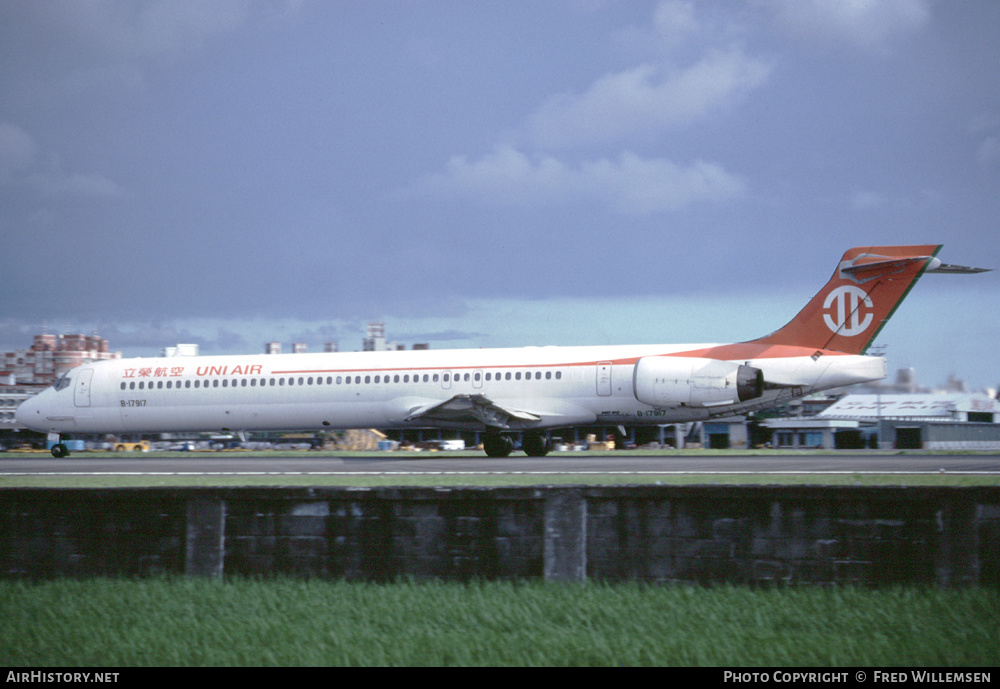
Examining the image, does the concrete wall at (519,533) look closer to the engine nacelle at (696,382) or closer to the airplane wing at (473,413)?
the engine nacelle at (696,382)

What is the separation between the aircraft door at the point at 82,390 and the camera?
1326 inches

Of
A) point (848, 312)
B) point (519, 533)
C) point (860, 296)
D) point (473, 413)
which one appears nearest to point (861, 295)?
point (860, 296)

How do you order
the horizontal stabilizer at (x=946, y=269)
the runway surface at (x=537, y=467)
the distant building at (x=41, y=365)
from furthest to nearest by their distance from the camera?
the distant building at (x=41, y=365), the horizontal stabilizer at (x=946, y=269), the runway surface at (x=537, y=467)

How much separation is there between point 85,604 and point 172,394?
2490 centimetres

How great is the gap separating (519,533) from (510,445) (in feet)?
70.1

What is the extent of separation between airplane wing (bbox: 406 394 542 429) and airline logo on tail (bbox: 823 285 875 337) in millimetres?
9011

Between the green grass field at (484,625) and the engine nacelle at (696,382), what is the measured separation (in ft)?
63.1

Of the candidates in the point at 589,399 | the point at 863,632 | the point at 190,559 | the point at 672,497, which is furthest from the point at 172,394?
the point at 863,632

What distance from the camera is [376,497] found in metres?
9.95

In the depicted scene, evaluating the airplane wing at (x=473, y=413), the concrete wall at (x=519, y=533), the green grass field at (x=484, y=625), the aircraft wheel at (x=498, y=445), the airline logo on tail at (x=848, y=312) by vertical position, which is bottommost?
the green grass field at (x=484, y=625)

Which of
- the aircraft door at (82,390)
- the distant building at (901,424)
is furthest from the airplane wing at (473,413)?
the distant building at (901,424)

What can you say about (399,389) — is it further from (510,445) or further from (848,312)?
(848,312)

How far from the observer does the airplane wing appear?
29.3 meters
